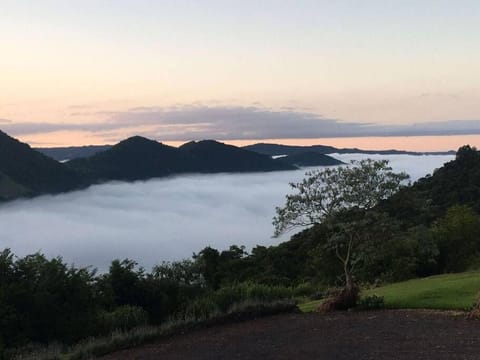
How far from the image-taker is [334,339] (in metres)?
13.0

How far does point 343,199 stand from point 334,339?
7.56 metres

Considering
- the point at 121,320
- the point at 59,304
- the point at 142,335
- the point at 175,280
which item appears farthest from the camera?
the point at 175,280

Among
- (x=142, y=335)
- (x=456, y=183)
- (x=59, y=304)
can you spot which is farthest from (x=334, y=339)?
(x=456, y=183)

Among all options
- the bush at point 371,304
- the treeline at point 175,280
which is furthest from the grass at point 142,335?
the bush at point 371,304

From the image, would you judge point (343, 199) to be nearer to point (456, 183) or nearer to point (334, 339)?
point (334, 339)

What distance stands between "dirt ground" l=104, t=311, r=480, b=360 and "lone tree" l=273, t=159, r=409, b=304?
4.11 metres

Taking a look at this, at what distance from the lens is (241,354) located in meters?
12.4

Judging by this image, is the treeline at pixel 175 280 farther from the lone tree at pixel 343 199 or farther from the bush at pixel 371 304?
the bush at pixel 371 304

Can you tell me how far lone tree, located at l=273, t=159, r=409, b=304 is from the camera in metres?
19.5

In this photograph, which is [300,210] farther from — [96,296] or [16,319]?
[16,319]

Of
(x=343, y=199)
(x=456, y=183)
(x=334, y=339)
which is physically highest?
(x=343, y=199)

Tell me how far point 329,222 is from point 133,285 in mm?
10697

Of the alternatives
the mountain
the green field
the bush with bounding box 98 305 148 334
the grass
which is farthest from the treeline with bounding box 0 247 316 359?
the mountain

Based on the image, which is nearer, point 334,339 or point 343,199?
point 334,339
